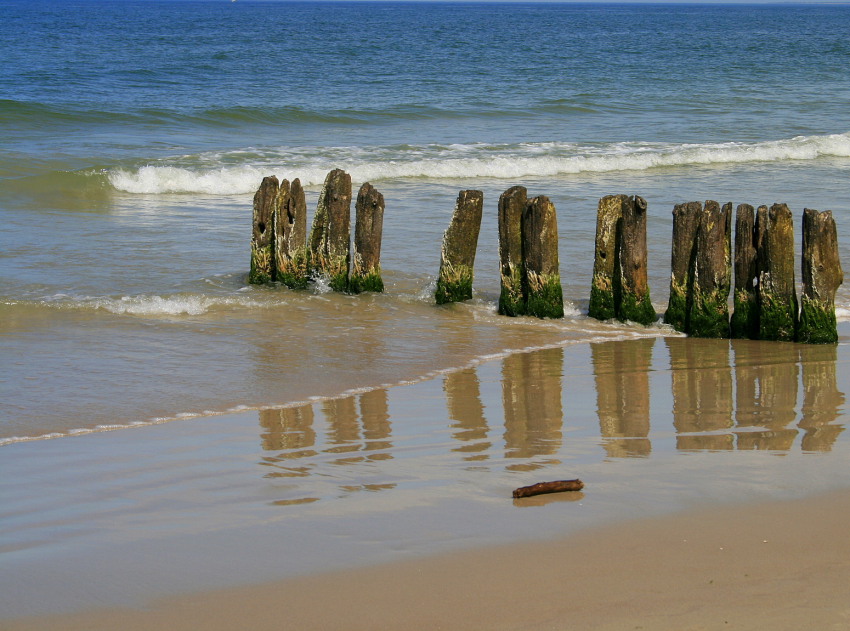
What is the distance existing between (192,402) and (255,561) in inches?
103

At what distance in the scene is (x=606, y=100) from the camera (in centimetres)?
2989

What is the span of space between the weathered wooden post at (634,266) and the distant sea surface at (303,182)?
194mm

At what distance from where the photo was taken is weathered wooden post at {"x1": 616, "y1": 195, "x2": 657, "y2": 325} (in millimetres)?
8039

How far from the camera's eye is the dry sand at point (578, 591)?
11.5 ft

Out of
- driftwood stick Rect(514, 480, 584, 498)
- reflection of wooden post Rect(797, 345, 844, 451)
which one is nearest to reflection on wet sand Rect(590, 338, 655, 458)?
driftwood stick Rect(514, 480, 584, 498)

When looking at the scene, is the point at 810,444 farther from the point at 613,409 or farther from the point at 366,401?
the point at 366,401

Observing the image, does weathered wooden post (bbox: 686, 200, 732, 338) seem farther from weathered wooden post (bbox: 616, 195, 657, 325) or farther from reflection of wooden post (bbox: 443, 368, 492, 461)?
reflection of wooden post (bbox: 443, 368, 492, 461)

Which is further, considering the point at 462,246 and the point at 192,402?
the point at 462,246

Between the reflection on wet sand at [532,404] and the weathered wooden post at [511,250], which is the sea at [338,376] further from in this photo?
the weathered wooden post at [511,250]

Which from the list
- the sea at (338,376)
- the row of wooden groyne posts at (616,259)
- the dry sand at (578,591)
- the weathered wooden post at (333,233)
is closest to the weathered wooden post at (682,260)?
the row of wooden groyne posts at (616,259)

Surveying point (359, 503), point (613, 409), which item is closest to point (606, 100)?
point (613, 409)

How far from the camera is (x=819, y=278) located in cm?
773

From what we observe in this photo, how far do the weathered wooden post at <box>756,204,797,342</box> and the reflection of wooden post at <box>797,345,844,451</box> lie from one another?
29cm

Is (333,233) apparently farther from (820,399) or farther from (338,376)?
(820,399)
